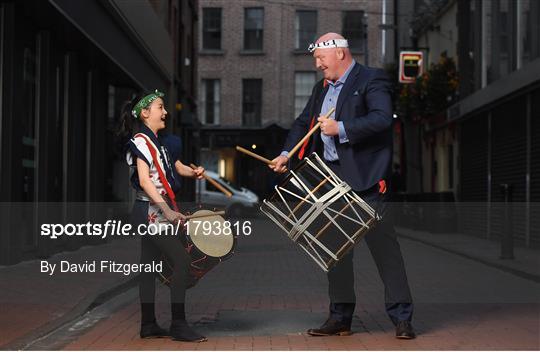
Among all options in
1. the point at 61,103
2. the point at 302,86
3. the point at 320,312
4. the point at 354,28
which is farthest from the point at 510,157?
the point at 302,86

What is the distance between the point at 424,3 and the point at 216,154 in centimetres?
1432

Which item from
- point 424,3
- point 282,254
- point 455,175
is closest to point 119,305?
point 282,254

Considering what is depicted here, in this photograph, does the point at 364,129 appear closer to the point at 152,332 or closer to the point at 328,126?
the point at 328,126

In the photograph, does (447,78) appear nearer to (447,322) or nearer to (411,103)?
(411,103)

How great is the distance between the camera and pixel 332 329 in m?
5.63

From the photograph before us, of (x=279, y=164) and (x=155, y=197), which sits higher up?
(x=279, y=164)

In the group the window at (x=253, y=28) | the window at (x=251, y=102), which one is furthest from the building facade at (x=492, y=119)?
the window at (x=251, y=102)

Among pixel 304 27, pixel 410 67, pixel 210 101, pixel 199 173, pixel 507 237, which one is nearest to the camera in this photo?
pixel 199 173

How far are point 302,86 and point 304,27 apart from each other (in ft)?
9.58

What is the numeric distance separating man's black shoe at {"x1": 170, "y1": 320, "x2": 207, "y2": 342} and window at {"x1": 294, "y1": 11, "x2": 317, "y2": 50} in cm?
3339

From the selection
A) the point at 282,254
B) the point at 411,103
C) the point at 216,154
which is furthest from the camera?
the point at 216,154

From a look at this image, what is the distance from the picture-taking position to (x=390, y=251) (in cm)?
547

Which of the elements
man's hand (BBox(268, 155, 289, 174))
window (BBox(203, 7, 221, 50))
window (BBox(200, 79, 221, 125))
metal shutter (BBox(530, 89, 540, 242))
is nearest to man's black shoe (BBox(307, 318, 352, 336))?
man's hand (BBox(268, 155, 289, 174))

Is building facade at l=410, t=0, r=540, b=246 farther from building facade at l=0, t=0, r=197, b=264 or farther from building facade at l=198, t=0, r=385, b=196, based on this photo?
building facade at l=198, t=0, r=385, b=196
